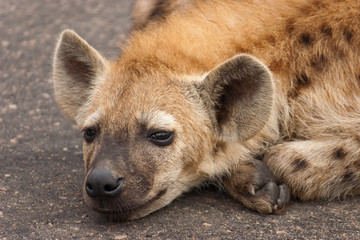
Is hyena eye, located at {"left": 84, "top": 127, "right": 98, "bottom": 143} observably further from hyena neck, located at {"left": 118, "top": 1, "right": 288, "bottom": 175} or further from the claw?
the claw

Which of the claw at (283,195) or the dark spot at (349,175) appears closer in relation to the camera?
the claw at (283,195)

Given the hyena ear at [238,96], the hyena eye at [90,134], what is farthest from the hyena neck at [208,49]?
the hyena eye at [90,134]

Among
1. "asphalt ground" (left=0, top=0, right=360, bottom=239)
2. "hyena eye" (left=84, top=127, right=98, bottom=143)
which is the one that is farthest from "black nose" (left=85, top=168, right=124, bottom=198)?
"hyena eye" (left=84, top=127, right=98, bottom=143)

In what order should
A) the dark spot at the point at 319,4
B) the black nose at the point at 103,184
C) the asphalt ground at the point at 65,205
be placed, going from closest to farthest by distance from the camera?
1. the black nose at the point at 103,184
2. the asphalt ground at the point at 65,205
3. the dark spot at the point at 319,4

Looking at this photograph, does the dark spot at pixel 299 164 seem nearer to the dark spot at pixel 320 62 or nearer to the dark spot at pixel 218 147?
the dark spot at pixel 218 147

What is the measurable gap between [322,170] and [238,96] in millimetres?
589

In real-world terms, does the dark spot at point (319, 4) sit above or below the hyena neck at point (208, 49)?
above

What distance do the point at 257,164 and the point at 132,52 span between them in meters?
0.85

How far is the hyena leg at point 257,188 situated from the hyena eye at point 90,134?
2.34ft

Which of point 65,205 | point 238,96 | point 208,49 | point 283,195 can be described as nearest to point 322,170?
point 283,195

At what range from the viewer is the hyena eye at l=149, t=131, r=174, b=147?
269 centimetres

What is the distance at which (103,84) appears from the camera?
2902 mm

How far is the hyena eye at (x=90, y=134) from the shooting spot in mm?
2763

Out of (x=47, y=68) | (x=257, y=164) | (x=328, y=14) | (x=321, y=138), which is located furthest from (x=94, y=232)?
(x=47, y=68)
